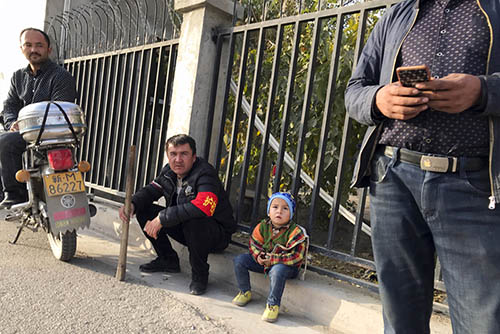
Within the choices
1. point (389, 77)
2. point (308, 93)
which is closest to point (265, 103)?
point (308, 93)

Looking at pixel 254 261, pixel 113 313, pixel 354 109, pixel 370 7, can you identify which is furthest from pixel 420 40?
pixel 113 313

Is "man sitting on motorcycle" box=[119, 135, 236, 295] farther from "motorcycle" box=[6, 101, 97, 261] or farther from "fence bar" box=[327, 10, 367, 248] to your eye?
"fence bar" box=[327, 10, 367, 248]

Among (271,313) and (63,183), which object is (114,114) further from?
(271,313)

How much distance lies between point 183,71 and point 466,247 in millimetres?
2765

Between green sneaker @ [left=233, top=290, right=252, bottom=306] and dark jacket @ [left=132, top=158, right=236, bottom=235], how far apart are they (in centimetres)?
53

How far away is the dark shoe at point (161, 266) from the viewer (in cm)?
318

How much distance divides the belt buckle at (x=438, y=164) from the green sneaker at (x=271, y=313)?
4.90 ft

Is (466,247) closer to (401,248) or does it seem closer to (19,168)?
(401,248)

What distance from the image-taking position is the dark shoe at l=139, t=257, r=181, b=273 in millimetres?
3182

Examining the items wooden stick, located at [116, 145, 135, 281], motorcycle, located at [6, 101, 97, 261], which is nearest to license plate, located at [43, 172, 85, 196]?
→ motorcycle, located at [6, 101, 97, 261]

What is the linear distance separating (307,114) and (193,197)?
1016 mm

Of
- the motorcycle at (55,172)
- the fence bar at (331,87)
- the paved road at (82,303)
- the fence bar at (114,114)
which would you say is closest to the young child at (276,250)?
the fence bar at (331,87)

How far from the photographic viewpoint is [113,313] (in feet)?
7.85

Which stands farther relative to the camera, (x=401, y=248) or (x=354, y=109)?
(x=354, y=109)
